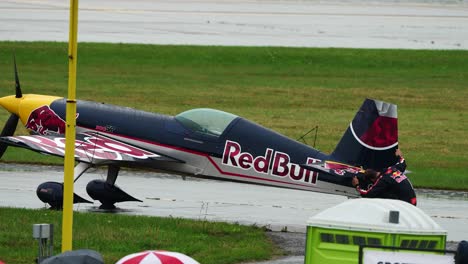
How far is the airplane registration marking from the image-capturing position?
1761cm

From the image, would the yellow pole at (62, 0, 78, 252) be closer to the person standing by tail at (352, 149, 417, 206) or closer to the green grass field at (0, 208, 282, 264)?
the green grass field at (0, 208, 282, 264)

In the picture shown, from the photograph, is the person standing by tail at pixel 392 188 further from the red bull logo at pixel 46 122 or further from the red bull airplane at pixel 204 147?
the red bull logo at pixel 46 122

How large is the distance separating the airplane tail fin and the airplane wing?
2.93 meters

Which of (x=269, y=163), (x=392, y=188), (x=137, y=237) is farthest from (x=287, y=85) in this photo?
(x=137, y=237)

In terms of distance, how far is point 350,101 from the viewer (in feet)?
117

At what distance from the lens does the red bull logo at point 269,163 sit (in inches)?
670

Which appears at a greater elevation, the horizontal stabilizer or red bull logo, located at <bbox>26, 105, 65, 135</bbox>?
red bull logo, located at <bbox>26, 105, 65, 135</bbox>

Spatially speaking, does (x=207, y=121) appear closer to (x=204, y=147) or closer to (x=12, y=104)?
(x=204, y=147)

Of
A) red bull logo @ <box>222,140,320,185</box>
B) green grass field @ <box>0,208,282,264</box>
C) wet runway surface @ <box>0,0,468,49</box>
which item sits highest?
wet runway surface @ <box>0,0,468,49</box>

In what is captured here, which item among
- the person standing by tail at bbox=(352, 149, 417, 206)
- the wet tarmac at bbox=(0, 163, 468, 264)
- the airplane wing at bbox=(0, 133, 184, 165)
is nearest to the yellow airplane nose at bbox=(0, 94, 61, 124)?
the airplane wing at bbox=(0, 133, 184, 165)

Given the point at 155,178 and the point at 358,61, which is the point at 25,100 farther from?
the point at 358,61

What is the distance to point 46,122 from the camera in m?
18.9

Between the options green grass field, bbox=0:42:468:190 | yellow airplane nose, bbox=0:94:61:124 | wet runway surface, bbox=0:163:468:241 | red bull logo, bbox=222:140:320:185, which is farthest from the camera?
green grass field, bbox=0:42:468:190

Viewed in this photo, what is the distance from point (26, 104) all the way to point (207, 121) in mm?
3361
